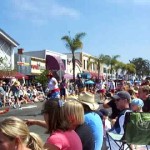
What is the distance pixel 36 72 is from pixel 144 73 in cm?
10158

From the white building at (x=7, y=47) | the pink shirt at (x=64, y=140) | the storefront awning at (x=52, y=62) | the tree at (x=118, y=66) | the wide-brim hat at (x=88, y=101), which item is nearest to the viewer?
the pink shirt at (x=64, y=140)

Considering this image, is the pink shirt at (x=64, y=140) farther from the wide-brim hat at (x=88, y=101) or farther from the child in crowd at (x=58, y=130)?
the wide-brim hat at (x=88, y=101)

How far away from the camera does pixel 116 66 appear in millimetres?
97812

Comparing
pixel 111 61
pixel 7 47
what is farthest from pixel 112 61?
pixel 7 47

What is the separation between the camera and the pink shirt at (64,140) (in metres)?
3.80

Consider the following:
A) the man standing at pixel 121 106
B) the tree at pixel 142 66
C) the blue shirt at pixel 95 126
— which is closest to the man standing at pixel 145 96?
the man standing at pixel 121 106

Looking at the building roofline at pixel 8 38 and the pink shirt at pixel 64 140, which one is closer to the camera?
the pink shirt at pixel 64 140

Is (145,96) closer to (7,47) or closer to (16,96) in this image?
(16,96)

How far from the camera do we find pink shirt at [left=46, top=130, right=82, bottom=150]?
3.80 m

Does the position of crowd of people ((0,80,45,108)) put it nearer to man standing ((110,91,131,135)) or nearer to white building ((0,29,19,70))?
white building ((0,29,19,70))

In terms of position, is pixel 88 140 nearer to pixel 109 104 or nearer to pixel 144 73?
pixel 109 104

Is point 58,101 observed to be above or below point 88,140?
above

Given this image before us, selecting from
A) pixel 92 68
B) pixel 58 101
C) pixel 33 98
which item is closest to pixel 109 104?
pixel 58 101

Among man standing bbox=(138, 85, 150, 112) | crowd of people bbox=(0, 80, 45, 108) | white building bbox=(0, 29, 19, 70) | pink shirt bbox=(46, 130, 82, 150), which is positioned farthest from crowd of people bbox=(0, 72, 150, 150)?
white building bbox=(0, 29, 19, 70)
